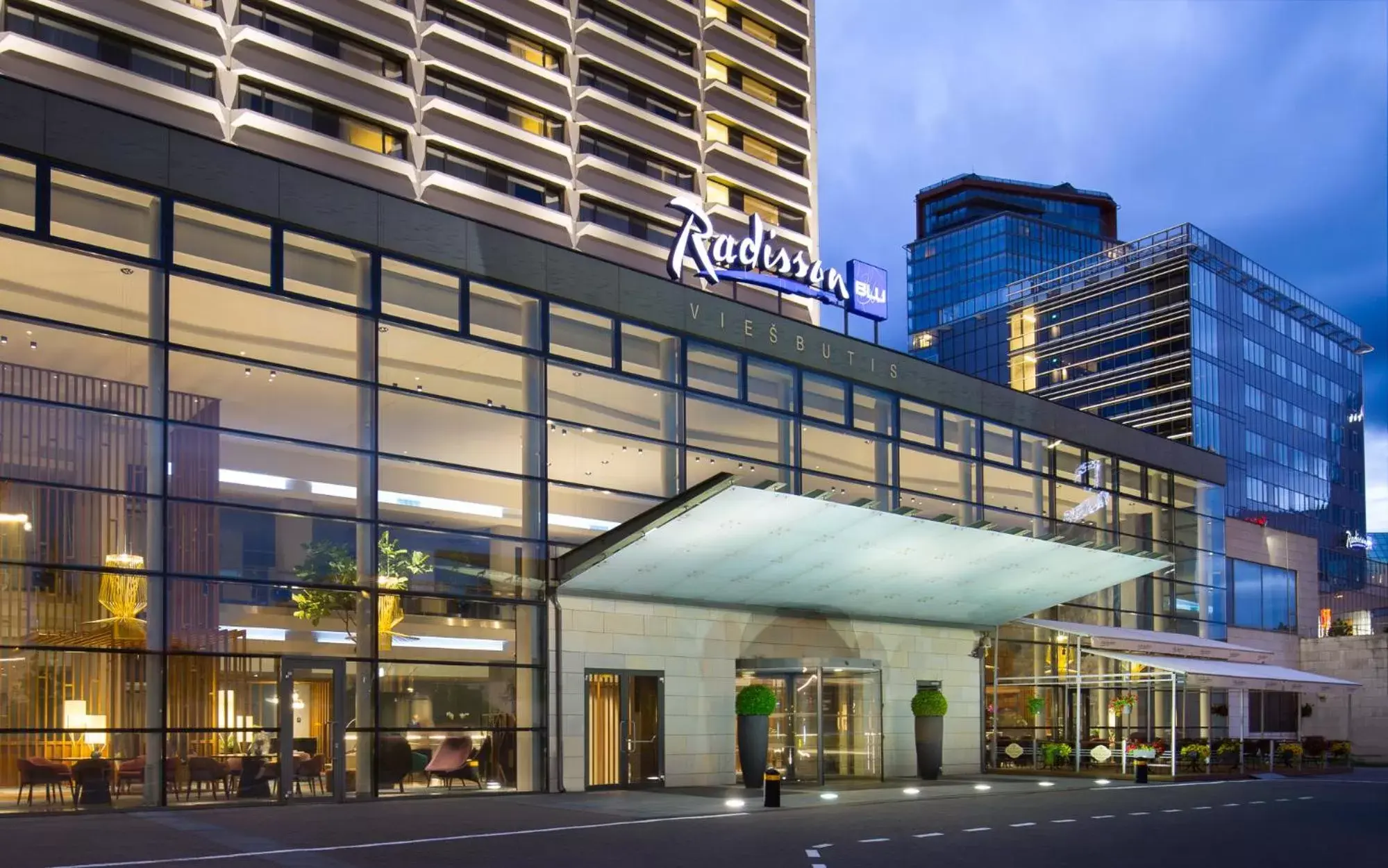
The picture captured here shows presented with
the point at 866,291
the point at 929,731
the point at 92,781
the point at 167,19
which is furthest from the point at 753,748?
the point at 167,19

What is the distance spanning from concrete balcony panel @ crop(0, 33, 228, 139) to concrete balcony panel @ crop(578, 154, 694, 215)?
18.1m

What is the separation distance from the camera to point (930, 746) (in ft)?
119

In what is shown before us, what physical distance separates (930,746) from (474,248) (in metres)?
17.0

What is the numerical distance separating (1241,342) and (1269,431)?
31.0ft

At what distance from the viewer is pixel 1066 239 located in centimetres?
18638

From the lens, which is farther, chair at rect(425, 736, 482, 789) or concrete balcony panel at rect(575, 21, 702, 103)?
concrete balcony panel at rect(575, 21, 702, 103)

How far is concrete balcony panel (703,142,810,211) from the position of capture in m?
71.4

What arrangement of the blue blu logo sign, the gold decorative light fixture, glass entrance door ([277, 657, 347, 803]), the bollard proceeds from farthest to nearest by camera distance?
the blue blu logo sign
the bollard
glass entrance door ([277, 657, 347, 803])
the gold decorative light fixture

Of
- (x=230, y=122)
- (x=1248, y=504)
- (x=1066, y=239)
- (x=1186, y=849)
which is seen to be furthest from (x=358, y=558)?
(x=1066, y=239)

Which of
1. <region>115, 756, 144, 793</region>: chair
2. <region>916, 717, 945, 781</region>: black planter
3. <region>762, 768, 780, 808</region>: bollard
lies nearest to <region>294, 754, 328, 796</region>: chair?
<region>115, 756, 144, 793</region>: chair

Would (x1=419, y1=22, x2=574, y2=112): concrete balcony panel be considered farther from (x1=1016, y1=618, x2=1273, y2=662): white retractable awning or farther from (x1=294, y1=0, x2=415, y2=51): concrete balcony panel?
(x1=1016, y1=618, x2=1273, y2=662): white retractable awning

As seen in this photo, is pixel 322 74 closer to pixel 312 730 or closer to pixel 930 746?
pixel 930 746

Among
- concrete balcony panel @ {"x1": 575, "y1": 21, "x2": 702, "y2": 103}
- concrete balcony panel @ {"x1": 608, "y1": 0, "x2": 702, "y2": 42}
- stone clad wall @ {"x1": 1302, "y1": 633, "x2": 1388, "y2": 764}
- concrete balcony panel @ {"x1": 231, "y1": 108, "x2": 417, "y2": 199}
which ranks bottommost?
stone clad wall @ {"x1": 1302, "y1": 633, "x2": 1388, "y2": 764}

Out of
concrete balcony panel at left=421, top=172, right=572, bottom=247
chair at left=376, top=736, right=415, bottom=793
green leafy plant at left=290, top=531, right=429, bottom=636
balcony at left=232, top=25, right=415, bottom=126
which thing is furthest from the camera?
concrete balcony panel at left=421, top=172, right=572, bottom=247
